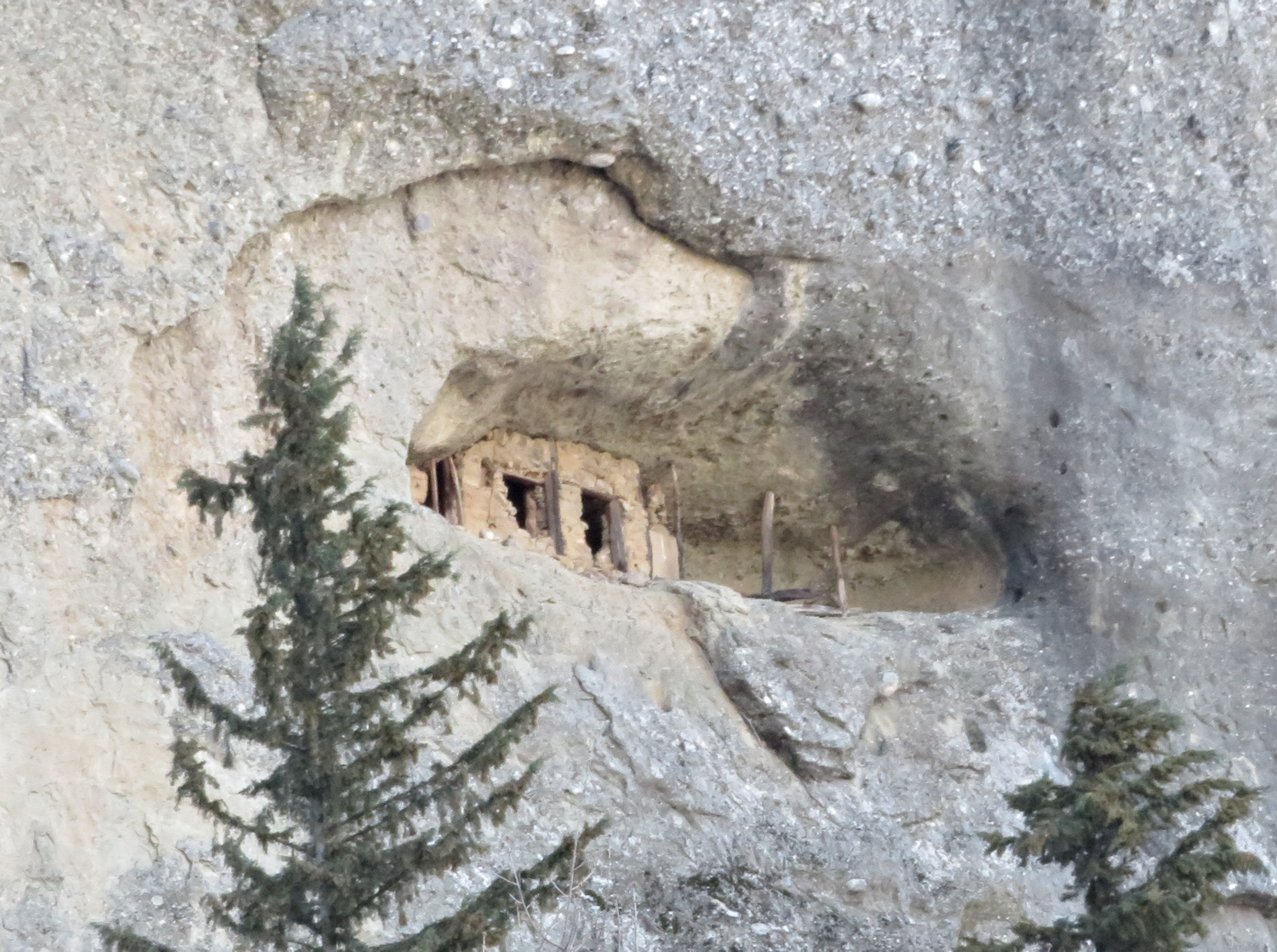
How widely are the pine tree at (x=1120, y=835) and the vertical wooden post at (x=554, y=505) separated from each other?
5230 millimetres

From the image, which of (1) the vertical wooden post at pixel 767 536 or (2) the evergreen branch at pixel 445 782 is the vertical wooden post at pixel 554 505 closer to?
(1) the vertical wooden post at pixel 767 536

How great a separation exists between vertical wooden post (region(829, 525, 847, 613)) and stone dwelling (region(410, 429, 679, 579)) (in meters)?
1.12

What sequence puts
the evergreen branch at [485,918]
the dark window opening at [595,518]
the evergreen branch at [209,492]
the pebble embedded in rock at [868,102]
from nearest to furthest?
the evergreen branch at [485,918] < the evergreen branch at [209,492] < the pebble embedded in rock at [868,102] < the dark window opening at [595,518]

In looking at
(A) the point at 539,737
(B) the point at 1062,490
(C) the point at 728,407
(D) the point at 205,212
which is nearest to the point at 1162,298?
(B) the point at 1062,490

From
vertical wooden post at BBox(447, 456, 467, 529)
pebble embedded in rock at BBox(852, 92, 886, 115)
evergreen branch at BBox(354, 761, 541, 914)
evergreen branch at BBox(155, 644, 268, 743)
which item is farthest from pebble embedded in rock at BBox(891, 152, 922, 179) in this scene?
evergreen branch at BBox(155, 644, 268, 743)

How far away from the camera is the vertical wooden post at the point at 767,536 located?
1390 centimetres

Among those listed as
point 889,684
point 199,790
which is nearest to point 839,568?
point 889,684

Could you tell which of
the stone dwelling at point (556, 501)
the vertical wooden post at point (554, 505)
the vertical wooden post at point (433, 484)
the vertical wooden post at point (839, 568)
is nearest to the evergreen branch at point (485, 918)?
the stone dwelling at point (556, 501)

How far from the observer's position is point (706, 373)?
43.1ft

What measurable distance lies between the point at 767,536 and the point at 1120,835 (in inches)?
258

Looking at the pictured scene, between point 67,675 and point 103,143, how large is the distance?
8.95ft

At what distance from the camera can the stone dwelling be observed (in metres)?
12.9

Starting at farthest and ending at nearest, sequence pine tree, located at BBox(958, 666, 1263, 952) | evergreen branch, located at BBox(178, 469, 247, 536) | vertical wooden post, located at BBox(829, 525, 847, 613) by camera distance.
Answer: vertical wooden post, located at BBox(829, 525, 847, 613) < pine tree, located at BBox(958, 666, 1263, 952) < evergreen branch, located at BBox(178, 469, 247, 536)

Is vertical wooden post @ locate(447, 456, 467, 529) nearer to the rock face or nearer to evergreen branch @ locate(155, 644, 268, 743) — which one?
the rock face
